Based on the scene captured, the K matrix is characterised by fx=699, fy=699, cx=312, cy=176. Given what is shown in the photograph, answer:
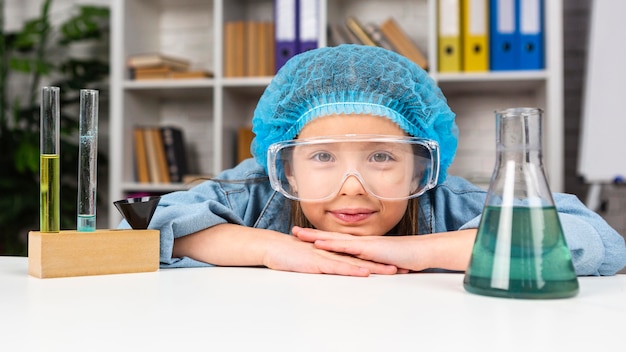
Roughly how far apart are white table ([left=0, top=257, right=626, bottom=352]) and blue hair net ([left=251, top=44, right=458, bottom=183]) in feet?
1.56

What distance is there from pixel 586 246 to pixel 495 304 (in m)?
0.41

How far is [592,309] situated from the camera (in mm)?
683

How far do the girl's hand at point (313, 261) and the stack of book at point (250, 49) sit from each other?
82.9 inches

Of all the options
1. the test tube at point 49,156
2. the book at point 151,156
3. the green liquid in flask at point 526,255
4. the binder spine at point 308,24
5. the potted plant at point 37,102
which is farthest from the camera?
the potted plant at point 37,102

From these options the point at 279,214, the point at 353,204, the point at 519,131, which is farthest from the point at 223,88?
the point at 519,131

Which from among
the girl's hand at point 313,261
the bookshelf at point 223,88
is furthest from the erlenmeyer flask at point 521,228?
Answer: the bookshelf at point 223,88

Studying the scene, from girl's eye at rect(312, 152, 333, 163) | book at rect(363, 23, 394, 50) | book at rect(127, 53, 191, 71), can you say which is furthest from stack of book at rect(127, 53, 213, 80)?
girl's eye at rect(312, 152, 333, 163)

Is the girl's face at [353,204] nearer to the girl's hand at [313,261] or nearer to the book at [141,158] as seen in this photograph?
the girl's hand at [313,261]

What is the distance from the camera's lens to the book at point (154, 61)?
3.16 meters

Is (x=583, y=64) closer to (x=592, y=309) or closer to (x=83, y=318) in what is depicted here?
(x=592, y=309)

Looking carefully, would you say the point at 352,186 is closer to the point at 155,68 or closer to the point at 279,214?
the point at 279,214

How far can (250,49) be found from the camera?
10.2ft

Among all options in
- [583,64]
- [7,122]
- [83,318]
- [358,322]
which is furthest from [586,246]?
[7,122]

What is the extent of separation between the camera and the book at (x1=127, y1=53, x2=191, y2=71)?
3156 millimetres
